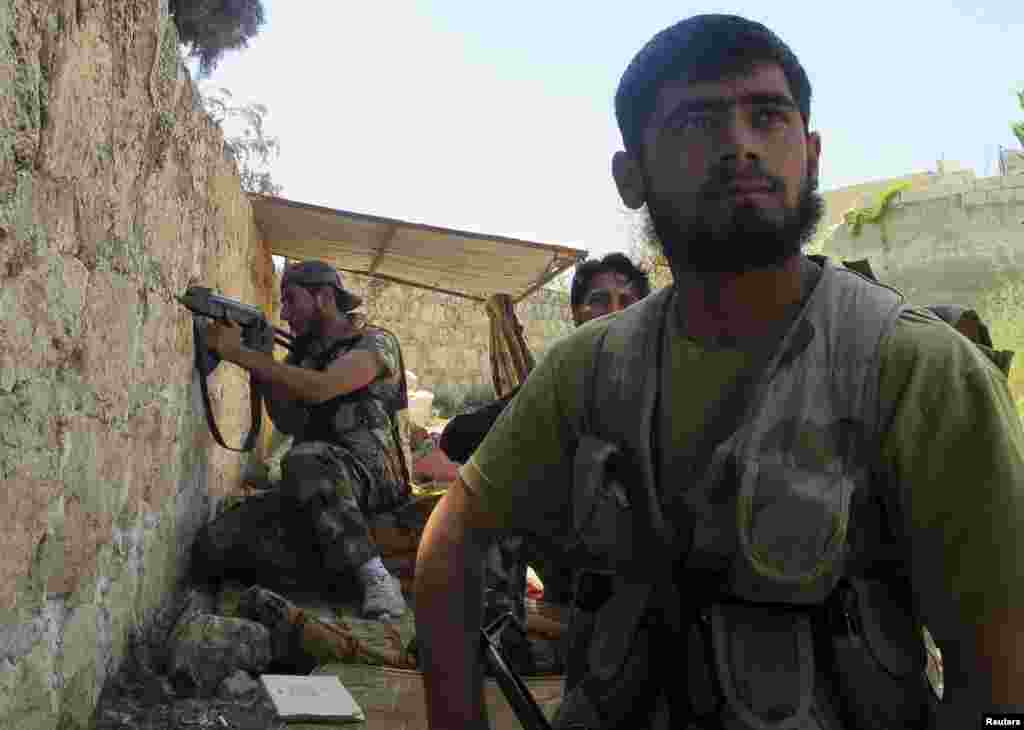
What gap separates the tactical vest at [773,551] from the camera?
94 cm

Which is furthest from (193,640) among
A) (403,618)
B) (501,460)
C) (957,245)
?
(957,245)

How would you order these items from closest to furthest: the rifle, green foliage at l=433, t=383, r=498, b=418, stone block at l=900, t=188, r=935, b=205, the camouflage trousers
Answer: the rifle
the camouflage trousers
green foliage at l=433, t=383, r=498, b=418
stone block at l=900, t=188, r=935, b=205

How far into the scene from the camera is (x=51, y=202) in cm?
171

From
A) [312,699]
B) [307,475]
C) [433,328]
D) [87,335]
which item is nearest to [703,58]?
[87,335]

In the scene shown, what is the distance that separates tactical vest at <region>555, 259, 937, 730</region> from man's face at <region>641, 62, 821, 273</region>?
9 cm

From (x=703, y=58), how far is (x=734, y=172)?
16 cm

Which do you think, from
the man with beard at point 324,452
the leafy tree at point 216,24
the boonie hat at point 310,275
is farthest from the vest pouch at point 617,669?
the leafy tree at point 216,24

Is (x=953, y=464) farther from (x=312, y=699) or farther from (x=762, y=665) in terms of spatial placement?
(x=312, y=699)

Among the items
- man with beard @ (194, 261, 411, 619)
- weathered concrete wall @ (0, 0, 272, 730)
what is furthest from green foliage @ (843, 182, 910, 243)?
weathered concrete wall @ (0, 0, 272, 730)

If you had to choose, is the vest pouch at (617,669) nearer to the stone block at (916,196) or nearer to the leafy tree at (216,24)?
the leafy tree at (216,24)

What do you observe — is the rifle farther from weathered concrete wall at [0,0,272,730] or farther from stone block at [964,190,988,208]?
stone block at [964,190,988,208]

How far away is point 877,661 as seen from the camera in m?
0.94

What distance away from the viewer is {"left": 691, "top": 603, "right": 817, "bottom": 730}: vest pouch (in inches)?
36.7

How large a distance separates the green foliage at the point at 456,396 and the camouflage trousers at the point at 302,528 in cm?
757
